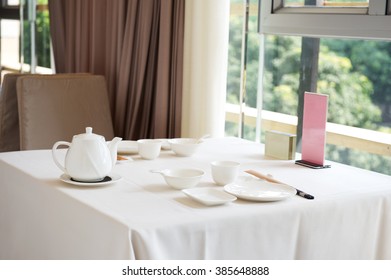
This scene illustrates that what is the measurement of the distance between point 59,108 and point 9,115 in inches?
10.5

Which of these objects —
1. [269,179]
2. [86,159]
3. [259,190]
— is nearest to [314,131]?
[269,179]

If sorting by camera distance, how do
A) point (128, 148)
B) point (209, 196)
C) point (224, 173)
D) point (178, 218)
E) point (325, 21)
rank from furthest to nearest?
point (325, 21), point (128, 148), point (224, 173), point (209, 196), point (178, 218)

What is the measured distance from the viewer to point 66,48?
4.12 m

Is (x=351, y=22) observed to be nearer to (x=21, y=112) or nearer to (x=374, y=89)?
(x=374, y=89)

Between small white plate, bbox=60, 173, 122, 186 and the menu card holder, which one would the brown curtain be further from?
small white plate, bbox=60, 173, 122, 186

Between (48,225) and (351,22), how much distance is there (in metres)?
1.41

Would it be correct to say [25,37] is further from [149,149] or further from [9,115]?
[149,149]

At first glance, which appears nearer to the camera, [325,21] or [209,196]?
[209,196]

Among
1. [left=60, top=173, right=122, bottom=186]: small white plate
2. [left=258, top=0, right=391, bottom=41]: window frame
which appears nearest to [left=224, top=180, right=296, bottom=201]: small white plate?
[left=60, top=173, right=122, bottom=186]: small white plate

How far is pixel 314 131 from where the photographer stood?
227 centimetres

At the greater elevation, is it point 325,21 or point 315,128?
point 325,21

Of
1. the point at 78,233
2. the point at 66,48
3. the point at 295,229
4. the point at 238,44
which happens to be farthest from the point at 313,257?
the point at 66,48

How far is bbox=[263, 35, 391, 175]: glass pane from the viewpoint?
278 centimetres

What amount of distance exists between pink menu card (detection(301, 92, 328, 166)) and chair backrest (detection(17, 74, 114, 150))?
1308 millimetres
